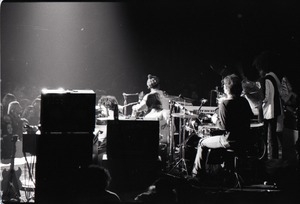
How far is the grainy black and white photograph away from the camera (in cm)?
359

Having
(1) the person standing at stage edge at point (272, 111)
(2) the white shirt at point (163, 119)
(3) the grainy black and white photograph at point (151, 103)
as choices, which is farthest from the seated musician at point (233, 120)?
(2) the white shirt at point (163, 119)

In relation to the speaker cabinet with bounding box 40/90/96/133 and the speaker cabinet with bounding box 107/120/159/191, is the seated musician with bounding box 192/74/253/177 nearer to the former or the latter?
the speaker cabinet with bounding box 107/120/159/191

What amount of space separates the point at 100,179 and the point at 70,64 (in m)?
3.52

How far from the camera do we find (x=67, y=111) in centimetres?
361

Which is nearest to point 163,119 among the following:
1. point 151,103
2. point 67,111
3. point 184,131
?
point 151,103

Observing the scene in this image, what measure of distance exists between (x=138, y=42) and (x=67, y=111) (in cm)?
352

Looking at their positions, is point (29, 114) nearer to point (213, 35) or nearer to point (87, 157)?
point (87, 157)

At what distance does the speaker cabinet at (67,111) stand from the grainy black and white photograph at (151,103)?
0.03 ft

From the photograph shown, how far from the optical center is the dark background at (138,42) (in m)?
5.50

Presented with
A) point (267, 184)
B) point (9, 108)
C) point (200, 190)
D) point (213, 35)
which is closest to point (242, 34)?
point (213, 35)

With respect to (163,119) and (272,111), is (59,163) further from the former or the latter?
(272,111)

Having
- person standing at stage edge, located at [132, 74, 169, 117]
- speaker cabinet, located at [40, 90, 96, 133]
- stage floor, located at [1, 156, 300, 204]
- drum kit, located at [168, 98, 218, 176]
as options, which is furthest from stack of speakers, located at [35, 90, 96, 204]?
person standing at stage edge, located at [132, 74, 169, 117]

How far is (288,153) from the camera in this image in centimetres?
564

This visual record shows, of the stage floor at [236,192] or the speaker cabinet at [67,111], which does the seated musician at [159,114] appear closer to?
the stage floor at [236,192]
